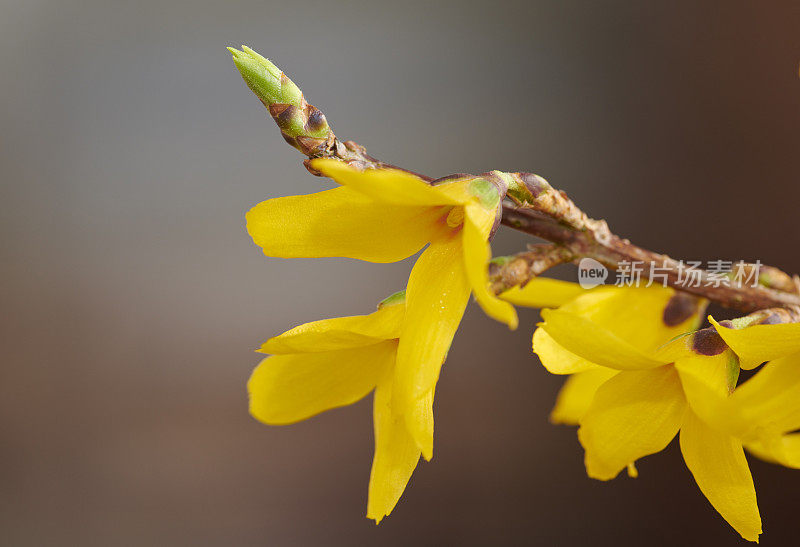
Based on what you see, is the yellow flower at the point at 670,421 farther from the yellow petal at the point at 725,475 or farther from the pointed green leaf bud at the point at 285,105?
the pointed green leaf bud at the point at 285,105

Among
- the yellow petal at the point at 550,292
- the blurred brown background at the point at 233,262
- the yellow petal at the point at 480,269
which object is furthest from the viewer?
the blurred brown background at the point at 233,262

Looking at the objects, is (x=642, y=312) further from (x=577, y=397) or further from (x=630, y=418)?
(x=630, y=418)

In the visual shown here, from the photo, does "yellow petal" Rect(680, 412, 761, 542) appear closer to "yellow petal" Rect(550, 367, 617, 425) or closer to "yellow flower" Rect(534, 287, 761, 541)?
"yellow flower" Rect(534, 287, 761, 541)

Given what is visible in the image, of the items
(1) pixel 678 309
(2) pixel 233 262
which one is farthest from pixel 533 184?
(2) pixel 233 262

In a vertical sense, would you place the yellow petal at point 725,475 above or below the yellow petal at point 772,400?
below

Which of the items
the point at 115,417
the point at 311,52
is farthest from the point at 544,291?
the point at 115,417

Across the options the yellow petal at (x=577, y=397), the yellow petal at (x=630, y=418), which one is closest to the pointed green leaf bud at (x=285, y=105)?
the yellow petal at (x=630, y=418)

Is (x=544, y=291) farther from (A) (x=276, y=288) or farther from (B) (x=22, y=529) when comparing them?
(B) (x=22, y=529)
